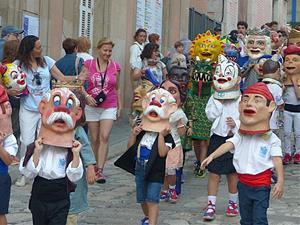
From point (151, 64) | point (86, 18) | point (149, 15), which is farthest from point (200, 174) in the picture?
point (149, 15)

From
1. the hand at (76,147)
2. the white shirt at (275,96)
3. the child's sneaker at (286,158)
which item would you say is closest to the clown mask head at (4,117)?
the hand at (76,147)

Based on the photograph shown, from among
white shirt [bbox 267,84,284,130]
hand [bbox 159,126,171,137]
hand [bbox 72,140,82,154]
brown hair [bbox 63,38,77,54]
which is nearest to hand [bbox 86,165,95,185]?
hand [bbox 72,140,82,154]

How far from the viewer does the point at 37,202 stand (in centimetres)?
519

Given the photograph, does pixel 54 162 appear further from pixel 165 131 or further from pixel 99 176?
pixel 99 176

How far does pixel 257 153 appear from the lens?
229 inches

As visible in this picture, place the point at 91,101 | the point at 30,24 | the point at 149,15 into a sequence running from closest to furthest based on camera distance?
the point at 91,101 → the point at 30,24 → the point at 149,15

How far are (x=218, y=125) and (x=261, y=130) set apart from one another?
1417 mm

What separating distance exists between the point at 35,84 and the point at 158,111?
2.51m

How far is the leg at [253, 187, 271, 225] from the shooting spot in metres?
5.73

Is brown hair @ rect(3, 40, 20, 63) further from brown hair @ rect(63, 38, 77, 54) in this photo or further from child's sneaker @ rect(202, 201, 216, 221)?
child's sneaker @ rect(202, 201, 216, 221)

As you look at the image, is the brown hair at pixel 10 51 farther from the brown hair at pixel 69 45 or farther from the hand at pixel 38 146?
the hand at pixel 38 146

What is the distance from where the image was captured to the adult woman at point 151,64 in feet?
33.5

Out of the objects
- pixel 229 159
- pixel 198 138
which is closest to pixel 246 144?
pixel 229 159

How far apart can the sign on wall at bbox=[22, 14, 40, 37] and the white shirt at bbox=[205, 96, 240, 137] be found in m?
4.80
